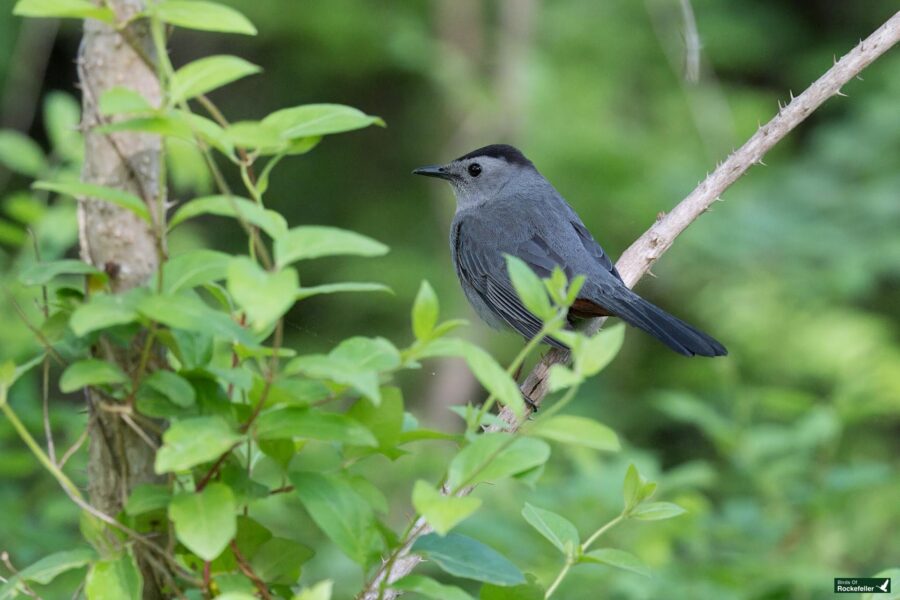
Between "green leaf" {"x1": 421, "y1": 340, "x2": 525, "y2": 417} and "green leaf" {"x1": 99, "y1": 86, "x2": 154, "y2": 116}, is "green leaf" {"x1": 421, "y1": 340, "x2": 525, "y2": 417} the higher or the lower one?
the lower one

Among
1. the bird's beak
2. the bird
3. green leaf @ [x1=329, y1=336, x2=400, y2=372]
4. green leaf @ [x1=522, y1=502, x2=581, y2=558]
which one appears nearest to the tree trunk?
green leaf @ [x1=329, y1=336, x2=400, y2=372]

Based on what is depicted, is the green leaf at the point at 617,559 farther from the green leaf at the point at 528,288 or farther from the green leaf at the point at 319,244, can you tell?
the green leaf at the point at 319,244

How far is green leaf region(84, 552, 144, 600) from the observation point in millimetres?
1447

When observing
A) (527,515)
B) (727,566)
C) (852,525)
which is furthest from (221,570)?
(852,525)

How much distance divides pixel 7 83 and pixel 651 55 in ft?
17.1

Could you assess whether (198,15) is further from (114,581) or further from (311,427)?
(114,581)

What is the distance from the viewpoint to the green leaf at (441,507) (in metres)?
1.27

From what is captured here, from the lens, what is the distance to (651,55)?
8.66 m

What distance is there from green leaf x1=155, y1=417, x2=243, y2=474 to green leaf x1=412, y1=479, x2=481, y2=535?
257mm

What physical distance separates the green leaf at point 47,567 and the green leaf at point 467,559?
477 mm

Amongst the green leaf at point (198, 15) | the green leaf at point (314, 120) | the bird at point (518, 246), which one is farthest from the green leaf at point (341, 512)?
the bird at point (518, 246)

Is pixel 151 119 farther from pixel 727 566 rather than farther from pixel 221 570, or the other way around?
pixel 727 566

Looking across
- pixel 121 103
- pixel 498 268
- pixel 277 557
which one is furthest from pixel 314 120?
pixel 498 268

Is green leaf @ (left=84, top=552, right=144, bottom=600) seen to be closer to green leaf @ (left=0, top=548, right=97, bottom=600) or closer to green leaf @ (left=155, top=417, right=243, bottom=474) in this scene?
green leaf @ (left=0, top=548, right=97, bottom=600)
